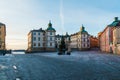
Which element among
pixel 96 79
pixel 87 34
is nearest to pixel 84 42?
pixel 87 34

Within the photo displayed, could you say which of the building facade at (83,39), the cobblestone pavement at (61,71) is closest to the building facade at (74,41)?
the building facade at (83,39)

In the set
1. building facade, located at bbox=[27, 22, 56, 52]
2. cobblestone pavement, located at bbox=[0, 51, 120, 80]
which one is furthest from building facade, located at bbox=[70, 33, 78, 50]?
cobblestone pavement, located at bbox=[0, 51, 120, 80]

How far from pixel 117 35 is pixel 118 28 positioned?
7.87 ft

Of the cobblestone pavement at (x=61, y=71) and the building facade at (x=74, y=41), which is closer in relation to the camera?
the cobblestone pavement at (x=61, y=71)

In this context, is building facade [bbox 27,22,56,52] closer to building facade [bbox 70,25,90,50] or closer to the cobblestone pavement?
building facade [bbox 70,25,90,50]

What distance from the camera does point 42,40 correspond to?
431 feet

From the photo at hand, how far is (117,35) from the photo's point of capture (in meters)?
84.8

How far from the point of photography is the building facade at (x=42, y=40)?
423 feet

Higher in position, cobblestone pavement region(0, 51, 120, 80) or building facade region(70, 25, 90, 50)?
building facade region(70, 25, 90, 50)

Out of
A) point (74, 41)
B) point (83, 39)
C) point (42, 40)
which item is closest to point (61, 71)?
point (42, 40)

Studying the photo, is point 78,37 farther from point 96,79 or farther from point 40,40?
point 96,79

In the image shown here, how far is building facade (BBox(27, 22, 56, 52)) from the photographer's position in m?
129

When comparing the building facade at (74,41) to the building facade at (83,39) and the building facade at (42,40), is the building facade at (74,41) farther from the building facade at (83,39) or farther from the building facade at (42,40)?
the building facade at (42,40)

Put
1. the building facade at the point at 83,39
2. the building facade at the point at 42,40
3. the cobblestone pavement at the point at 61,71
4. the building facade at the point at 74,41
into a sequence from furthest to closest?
the building facade at the point at 74,41 → the building facade at the point at 83,39 → the building facade at the point at 42,40 → the cobblestone pavement at the point at 61,71
